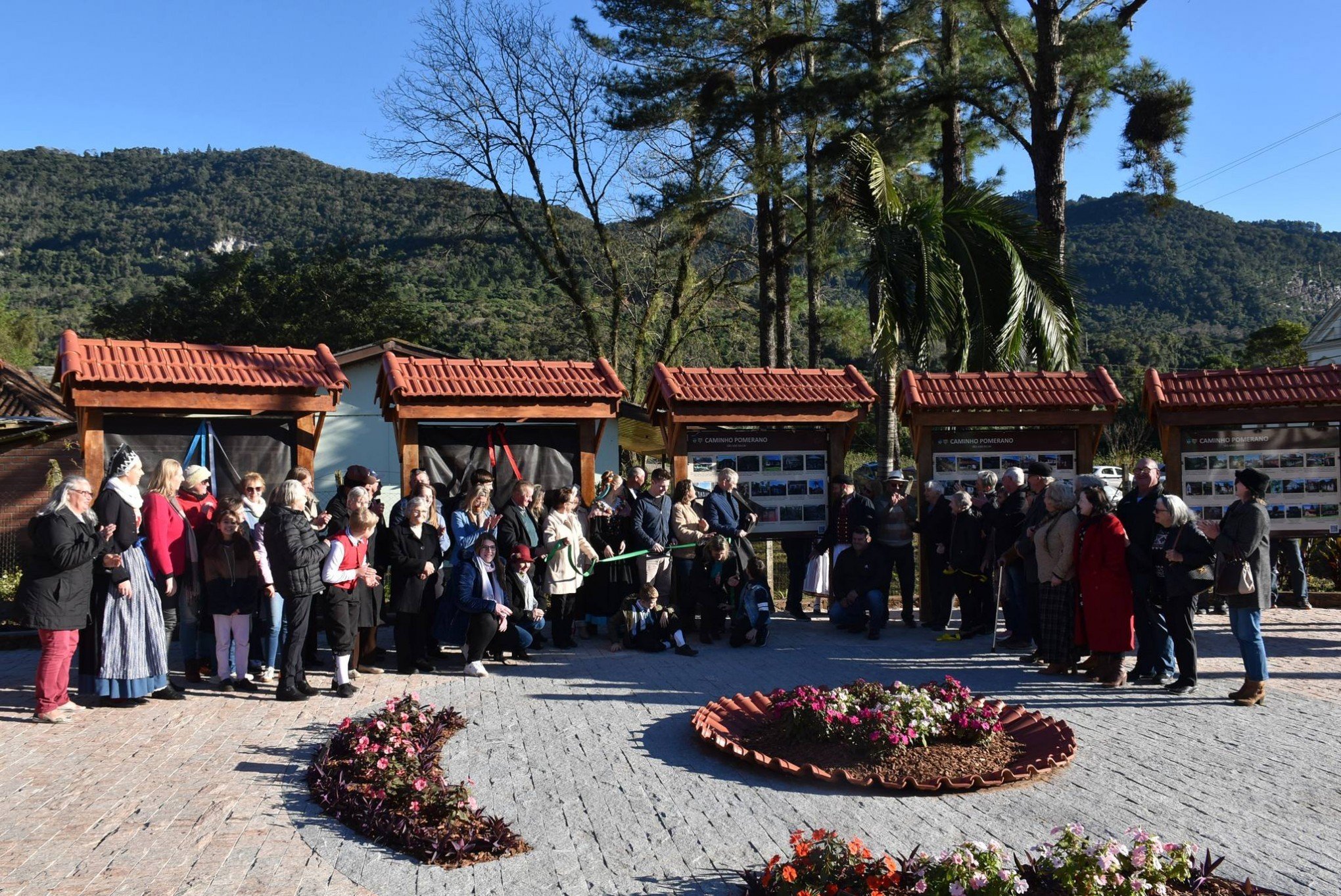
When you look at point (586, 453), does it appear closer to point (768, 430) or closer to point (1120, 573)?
point (768, 430)

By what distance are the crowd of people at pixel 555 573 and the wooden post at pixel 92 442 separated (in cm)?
44

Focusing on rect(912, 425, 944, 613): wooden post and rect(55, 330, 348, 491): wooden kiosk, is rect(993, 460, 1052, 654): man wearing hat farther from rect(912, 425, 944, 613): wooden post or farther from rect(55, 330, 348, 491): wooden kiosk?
rect(55, 330, 348, 491): wooden kiosk

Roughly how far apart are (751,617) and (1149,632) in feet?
11.3

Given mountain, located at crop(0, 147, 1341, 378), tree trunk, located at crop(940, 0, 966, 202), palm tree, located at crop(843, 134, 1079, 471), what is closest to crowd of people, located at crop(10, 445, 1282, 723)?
palm tree, located at crop(843, 134, 1079, 471)

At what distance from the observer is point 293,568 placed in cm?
800

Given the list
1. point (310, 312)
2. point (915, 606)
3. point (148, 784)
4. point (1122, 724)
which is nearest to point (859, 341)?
point (915, 606)

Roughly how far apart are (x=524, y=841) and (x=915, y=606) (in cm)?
854

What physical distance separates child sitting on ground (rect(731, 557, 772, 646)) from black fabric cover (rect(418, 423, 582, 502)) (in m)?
2.38

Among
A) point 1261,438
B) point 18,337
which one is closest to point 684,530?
point 1261,438

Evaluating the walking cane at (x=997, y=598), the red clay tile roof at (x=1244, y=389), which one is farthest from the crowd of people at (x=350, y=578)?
the red clay tile roof at (x=1244, y=389)

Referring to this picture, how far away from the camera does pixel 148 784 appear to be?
5.88 m

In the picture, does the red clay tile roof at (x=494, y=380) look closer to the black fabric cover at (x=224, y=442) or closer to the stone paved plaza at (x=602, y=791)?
the black fabric cover at (x=224, y=442)

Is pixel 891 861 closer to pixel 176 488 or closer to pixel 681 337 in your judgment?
pixel 176 488

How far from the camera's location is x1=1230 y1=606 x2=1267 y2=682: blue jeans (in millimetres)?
7453
